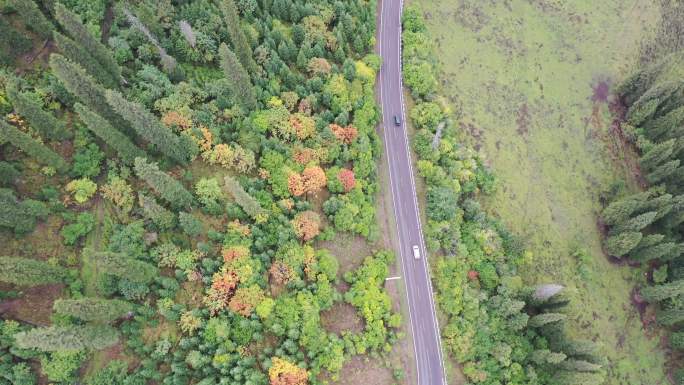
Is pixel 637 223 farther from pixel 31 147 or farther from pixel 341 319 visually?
pixel 31 147

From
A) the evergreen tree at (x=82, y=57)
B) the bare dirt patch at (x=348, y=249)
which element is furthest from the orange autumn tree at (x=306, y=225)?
the evergreen tree at (x=82, y=57)

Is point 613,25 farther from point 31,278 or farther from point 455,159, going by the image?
point 31,278

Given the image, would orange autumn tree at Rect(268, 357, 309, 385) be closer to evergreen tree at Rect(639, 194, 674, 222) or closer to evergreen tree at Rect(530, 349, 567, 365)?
evergreen tree at Rect(530, 349, 567, 365)

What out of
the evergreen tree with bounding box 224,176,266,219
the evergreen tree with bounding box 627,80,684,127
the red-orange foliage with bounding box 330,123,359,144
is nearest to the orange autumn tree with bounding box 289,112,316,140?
the red-orange foliage with bounding box 330,123,359,144

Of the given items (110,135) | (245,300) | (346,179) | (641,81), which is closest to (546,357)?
(346,179)

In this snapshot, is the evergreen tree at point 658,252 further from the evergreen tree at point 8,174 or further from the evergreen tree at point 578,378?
the evergreen tree at point 8,174
